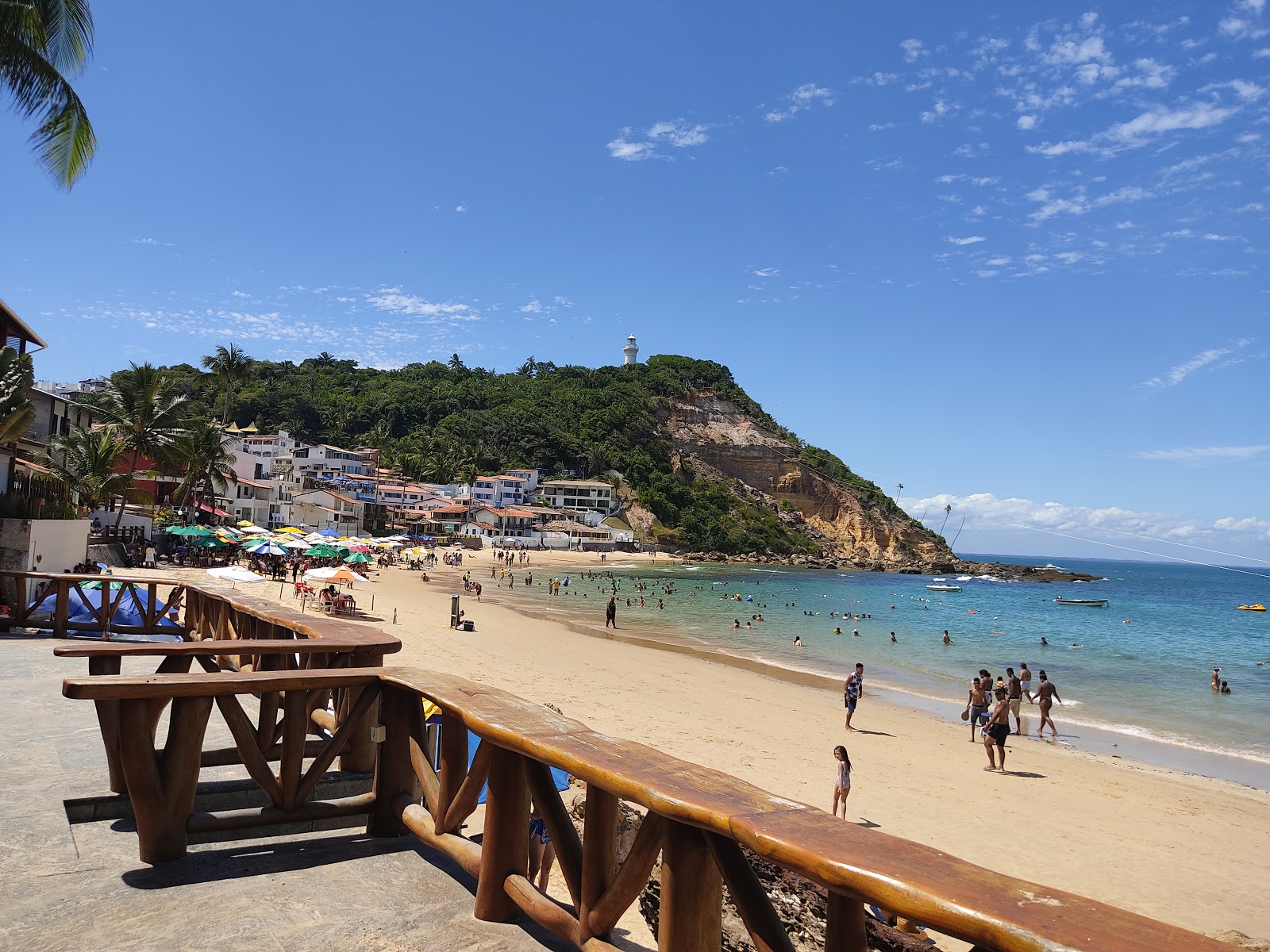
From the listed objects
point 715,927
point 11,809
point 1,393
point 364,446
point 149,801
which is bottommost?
point 11,809

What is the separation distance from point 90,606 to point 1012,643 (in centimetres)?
4006

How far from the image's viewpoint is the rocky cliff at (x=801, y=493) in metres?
116

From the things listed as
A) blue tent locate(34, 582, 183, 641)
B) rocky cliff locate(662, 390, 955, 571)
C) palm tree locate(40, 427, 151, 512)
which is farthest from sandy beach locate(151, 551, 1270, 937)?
rocky cliff locate(662, 390, 955, 571)

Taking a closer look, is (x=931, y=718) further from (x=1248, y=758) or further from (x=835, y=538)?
(x=835, y=538)

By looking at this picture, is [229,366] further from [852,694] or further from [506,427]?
[852,694]

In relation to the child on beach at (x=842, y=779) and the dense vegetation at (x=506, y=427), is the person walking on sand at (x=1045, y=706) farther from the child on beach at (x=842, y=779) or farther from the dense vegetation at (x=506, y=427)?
the dense vegetation at (x=506, y=427)

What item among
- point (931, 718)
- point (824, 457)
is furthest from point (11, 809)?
point (824, 457)

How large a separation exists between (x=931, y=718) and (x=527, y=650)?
490 inches

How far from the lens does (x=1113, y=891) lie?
9.62m

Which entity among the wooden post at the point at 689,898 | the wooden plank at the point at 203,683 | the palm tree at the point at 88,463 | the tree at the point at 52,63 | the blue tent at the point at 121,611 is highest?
the tree at the point at 52,63

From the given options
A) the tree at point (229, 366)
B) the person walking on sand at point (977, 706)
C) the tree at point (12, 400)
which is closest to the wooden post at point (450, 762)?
the tree at point (12, 400)

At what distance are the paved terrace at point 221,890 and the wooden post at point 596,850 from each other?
33 cm

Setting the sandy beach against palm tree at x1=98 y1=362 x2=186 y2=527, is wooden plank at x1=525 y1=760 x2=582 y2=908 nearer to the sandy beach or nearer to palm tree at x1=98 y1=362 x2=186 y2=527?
the sandy beach

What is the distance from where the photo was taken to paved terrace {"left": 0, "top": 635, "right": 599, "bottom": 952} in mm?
2836
